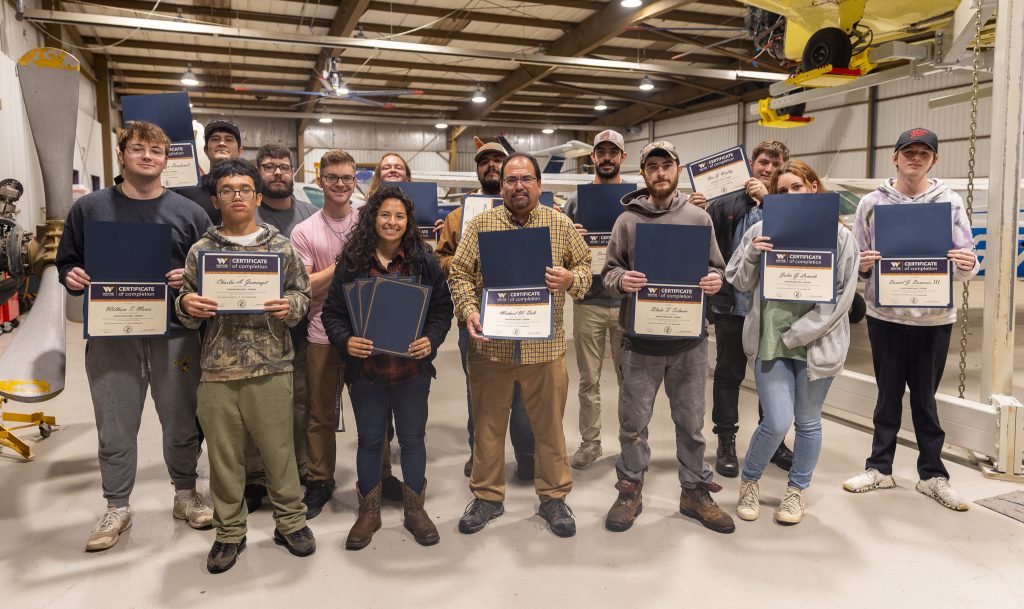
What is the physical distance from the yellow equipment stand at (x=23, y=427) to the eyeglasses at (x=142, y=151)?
202 centimetres

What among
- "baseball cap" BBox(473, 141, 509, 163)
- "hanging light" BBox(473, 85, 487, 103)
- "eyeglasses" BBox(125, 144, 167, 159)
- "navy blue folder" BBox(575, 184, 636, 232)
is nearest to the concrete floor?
"navy blue folder" BBox(575, 184, 636, 232)

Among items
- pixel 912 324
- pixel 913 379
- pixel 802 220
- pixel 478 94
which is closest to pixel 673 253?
pixel 802 220

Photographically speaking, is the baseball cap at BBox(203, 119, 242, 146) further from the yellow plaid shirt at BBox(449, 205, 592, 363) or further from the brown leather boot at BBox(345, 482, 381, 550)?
the brown leather boot at BBox(345, 482, 381, 550)

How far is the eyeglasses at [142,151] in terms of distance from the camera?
2.47 m

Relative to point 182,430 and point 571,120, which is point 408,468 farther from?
point 571,120

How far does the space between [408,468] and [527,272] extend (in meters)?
1.03

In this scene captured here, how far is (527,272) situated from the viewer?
253cm

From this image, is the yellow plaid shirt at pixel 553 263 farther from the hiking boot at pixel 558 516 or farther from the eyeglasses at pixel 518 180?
the hiking boot at pixel 558 516

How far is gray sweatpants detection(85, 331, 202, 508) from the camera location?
260 cm

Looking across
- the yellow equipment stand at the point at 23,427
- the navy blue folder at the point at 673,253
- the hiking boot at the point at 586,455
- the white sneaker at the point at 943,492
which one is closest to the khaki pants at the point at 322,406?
the hiking boot at the point at 586,455

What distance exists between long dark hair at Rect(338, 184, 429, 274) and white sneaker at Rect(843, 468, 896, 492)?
99.7 inches

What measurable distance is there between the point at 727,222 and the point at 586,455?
1.56m

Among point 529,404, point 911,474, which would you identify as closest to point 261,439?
point 529,404

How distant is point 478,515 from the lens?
284 centimetres
